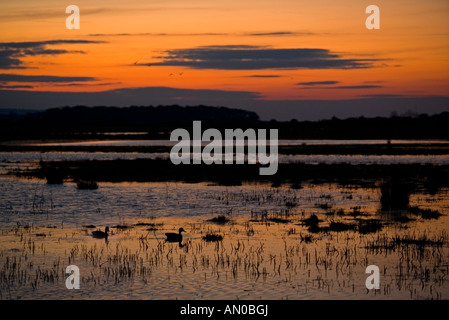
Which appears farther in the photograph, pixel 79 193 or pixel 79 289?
pixel 79 193

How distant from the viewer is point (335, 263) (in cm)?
1570

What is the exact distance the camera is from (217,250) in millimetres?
17172

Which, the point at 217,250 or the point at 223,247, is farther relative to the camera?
the point at 223,247

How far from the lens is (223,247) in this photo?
693 inches

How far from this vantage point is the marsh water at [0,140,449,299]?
13609mm

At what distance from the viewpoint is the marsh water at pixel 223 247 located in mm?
13609

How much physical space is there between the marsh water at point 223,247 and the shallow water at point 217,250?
0.10 feet

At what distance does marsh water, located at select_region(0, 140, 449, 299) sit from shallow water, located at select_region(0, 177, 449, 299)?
3 centimetres

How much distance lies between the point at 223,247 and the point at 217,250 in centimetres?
47

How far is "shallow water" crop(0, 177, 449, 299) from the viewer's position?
13.6 meters

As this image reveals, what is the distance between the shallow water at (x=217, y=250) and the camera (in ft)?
44.5
